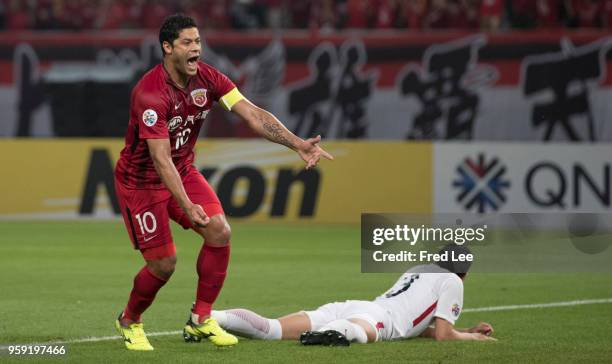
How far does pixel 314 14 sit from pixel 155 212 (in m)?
→ 15.5

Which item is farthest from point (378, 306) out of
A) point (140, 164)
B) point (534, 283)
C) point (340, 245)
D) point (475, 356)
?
point (340, 245)

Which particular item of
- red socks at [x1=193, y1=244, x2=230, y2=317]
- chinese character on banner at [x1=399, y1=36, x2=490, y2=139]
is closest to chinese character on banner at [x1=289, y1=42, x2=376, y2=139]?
chinese character on banner at [x1=399, y1=36, x2=490, y2=139]

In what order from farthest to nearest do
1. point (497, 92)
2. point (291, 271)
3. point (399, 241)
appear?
point (497, 92), point (291, 271), point (399, 241)

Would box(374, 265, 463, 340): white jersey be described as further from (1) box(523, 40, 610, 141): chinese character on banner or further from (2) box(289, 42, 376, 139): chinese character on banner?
(2) box(289, 42, 376, 139): chinese character on banner

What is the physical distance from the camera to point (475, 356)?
25.8 ft

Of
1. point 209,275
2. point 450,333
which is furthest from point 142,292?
point 450,333

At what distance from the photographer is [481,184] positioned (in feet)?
63.4

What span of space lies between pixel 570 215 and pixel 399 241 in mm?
8620

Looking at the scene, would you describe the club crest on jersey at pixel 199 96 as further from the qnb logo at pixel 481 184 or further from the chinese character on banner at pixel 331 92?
the chinese character on banner at pixel 331 92

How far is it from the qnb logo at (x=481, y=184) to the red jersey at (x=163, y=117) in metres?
11.2

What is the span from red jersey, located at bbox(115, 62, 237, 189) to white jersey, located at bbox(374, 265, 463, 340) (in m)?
1.69

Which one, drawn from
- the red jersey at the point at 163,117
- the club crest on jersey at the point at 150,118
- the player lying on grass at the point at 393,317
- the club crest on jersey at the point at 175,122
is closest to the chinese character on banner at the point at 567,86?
the player lying on grass at the point at 393,317

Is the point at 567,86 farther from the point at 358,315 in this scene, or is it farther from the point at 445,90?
the point at 358,315

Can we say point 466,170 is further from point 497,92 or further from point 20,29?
point 20,29
